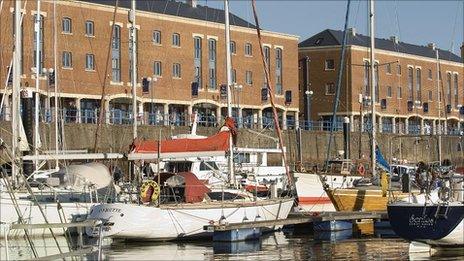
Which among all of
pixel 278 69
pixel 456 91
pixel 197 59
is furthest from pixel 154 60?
pixel 456 91

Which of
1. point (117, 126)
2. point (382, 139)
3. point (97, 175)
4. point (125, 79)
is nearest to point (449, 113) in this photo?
point (382, 139)

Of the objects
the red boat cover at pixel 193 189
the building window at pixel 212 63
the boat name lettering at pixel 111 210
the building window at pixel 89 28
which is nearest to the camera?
the boat name lettering at pixel 111 210

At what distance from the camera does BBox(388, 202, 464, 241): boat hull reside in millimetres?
30234

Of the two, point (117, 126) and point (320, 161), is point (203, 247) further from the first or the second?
point (320, 161)

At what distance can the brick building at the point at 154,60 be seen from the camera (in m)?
69.4

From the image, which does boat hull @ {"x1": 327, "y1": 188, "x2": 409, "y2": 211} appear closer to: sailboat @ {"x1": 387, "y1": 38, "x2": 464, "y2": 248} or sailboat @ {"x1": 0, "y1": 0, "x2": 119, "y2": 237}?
sailboat @ {"x1": 387, "y1": 38, "x2": 464, "y2": 248}

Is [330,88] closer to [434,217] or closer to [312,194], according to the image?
[312,194]

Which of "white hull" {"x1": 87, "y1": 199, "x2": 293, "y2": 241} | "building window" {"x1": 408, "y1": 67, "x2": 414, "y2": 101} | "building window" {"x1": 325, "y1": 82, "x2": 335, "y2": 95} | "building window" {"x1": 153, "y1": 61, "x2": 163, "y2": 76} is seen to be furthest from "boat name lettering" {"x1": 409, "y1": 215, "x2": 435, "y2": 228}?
"building window" {"x1": 408, "y1": 67, "x2": 414, "y2": 101}

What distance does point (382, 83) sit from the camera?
10262cm

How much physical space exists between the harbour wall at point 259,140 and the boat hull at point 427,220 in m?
11.5

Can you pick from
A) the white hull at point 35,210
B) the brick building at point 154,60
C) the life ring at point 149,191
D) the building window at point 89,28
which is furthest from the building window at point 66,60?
the life ring at point 149,191

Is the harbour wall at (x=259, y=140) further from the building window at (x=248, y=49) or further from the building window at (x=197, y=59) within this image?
the building window at (x=248, y=49)

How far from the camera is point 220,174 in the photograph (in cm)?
4084

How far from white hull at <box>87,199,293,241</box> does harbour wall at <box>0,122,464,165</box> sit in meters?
9.62
